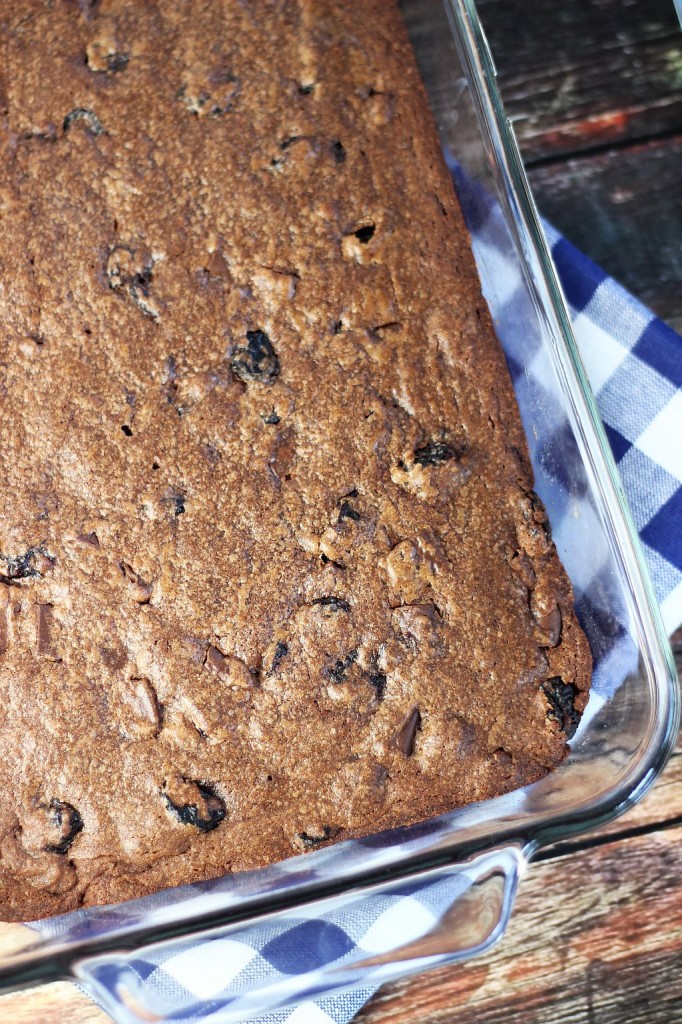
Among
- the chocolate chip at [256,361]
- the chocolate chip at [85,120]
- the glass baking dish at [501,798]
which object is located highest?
the chocolate chip at [85,120]

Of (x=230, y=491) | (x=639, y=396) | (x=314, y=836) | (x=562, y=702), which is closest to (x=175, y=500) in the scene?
(x=230, y=491)

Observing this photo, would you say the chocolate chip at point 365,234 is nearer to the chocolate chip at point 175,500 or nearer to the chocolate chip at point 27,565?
the chocolate chip at point 175,500

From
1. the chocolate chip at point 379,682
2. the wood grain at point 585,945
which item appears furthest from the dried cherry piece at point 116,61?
the wood grain at point 585,945

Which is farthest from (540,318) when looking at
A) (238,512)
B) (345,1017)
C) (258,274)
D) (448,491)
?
(345,1017)

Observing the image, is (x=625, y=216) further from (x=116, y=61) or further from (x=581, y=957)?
(x=581, y=957)

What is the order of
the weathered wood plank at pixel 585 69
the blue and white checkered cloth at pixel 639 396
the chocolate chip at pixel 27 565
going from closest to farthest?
the chocolate chip at pixel 27 565 < the blue and white checkered cloth at pixel 639 396 < the weathered wood plank at pixel 585 69

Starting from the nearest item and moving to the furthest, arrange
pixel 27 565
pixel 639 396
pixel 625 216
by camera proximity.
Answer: pixel 27 565, pixel 639 396, pixel 625 216
